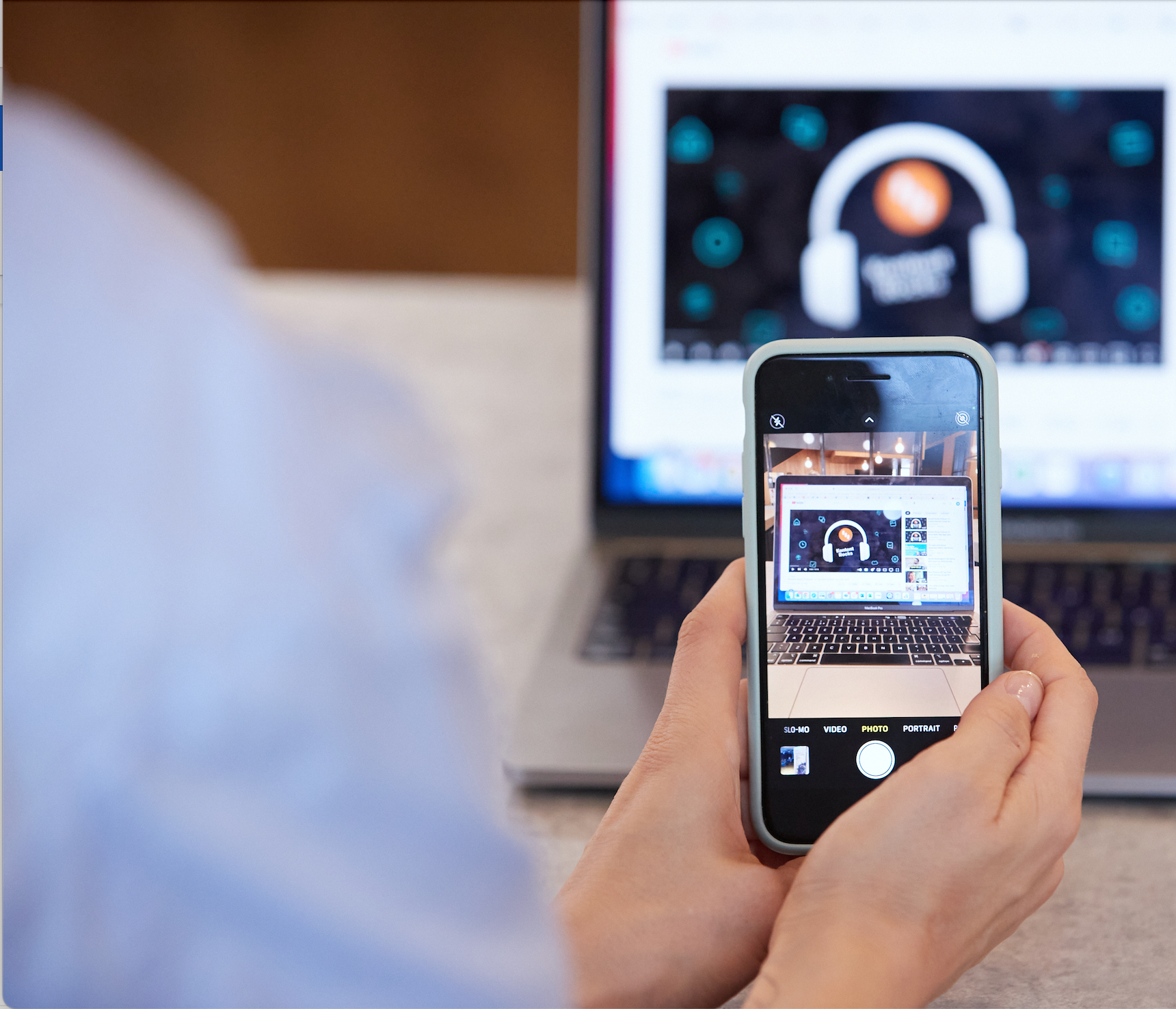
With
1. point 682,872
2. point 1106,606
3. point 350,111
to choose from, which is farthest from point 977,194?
point 350,111

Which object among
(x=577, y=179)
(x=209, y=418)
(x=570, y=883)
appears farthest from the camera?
(x=577, y=179)

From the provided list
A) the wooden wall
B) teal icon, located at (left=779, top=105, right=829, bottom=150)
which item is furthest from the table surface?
the wooden wall

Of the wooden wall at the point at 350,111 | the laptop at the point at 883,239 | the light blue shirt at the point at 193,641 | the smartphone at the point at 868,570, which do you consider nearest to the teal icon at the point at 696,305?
the laptop at the point at 883,239

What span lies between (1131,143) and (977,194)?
82 millimetres

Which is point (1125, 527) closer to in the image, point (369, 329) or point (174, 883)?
point (174, 883)

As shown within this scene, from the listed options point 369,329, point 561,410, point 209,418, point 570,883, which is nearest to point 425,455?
point 209,418

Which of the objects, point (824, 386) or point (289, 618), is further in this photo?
point (824, 386)

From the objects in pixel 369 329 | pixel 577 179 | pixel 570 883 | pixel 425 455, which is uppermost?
pixel 577 179

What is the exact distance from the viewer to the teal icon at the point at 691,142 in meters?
0.61

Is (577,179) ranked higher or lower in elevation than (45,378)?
higher

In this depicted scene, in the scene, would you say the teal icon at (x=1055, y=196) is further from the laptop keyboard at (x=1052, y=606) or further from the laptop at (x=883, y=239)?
the laptop keyboard at (x=1052, y=606)

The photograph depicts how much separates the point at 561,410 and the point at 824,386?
597mm

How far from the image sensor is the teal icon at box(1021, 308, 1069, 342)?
59cm

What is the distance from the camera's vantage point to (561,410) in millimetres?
933
